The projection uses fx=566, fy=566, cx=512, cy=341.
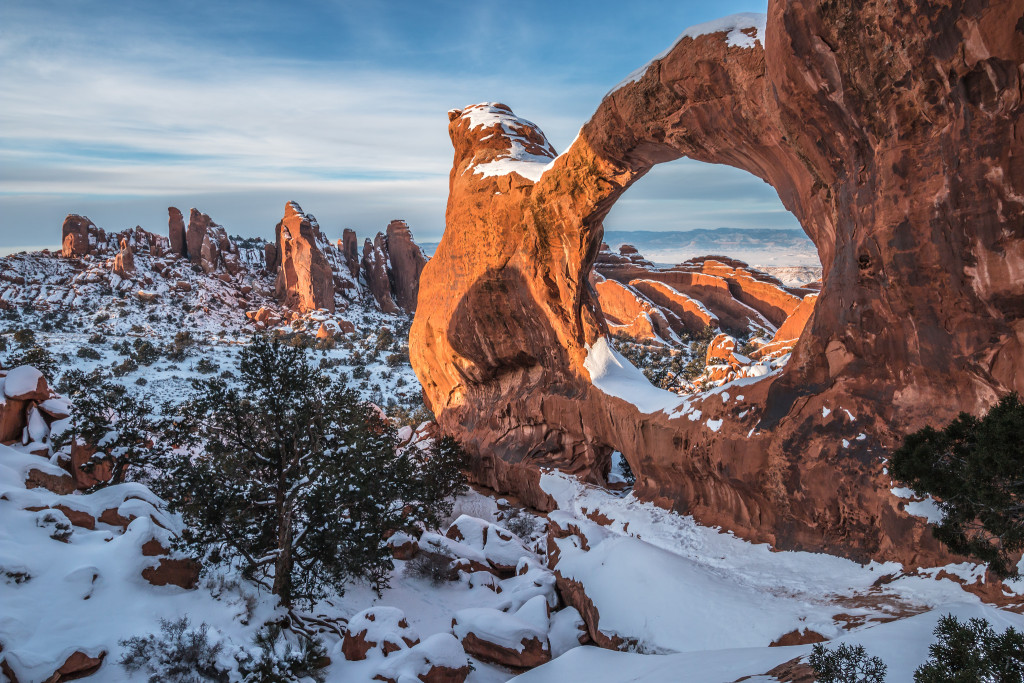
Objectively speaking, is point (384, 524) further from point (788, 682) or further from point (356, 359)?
point (356, 359)

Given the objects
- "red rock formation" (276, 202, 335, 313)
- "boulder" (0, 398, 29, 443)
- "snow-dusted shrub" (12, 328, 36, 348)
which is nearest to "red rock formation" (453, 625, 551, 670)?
"boulder" (0, 398, 29, 443)

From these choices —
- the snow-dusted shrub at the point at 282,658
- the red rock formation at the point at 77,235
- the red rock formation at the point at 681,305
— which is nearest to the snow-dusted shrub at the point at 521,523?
the snow-dusted shrub at the point at 282,658

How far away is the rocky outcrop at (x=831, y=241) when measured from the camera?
5.92m

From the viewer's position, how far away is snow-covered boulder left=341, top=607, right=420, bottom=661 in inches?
340

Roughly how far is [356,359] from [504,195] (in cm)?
2545

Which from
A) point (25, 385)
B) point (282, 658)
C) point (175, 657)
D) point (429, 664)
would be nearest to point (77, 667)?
point (175, 657)

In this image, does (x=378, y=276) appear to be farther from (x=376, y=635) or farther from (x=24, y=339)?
(x=376, y=635)

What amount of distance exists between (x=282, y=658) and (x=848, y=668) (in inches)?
269

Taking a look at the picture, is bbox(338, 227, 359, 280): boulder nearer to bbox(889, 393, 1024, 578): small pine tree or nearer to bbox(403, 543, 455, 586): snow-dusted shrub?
bbox(403, 543, 455, 586): snow-dusted shrub

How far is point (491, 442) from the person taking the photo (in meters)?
18.0

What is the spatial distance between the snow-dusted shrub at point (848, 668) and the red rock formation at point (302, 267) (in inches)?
2177

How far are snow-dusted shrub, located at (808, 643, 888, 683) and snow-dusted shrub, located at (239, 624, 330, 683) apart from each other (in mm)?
6236

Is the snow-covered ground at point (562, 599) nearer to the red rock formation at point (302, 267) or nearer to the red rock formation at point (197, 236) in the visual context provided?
the red rock formation at point (302, 267)

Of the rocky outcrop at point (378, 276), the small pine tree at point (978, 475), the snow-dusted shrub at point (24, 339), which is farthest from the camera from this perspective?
the rocky outcrop at point (378, 276)
